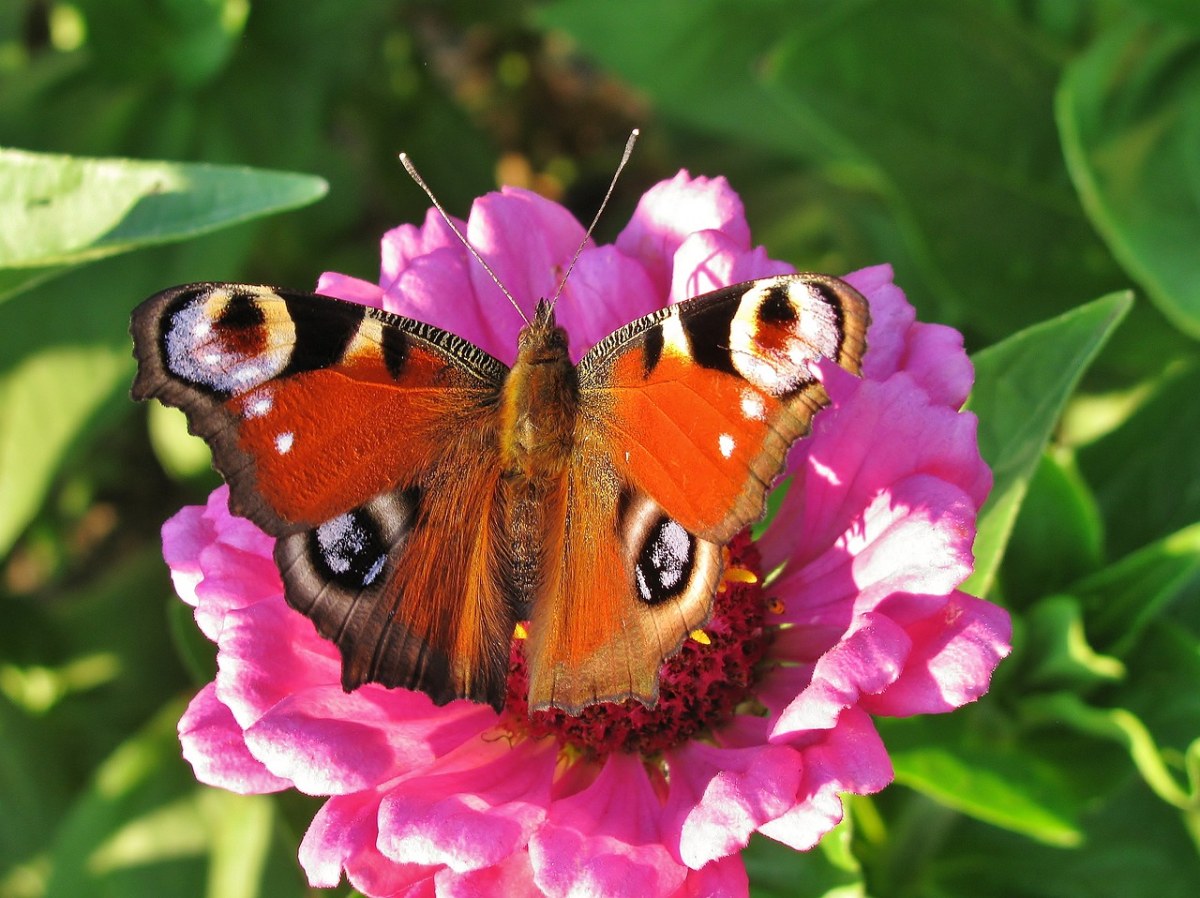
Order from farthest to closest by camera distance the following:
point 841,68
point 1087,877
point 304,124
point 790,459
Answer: point 304,124 → point 841,68 → point 1087,877 → point 790,459

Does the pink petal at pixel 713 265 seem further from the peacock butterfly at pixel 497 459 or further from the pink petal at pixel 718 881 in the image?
the pink petal at pixel 718 881

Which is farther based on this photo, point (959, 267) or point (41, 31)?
point (41, 31)

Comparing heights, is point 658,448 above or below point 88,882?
above

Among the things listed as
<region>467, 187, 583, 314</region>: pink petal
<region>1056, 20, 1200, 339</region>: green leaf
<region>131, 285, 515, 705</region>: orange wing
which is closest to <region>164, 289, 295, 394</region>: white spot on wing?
<region>131, 285, 515, 705</region>: orange wing

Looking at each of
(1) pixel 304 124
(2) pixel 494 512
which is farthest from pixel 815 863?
(1) pixel 304 124

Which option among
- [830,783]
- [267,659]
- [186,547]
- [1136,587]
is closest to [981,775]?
[1136,587]

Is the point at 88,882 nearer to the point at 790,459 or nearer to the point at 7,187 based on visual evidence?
the point at 7,187

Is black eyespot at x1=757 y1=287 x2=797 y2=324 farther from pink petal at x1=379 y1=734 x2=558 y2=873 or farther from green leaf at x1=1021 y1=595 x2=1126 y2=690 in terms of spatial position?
green leaf at x1=1021 y1=595 x2=1126 y2=690
